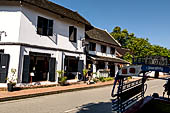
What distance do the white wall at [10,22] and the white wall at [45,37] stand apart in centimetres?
35

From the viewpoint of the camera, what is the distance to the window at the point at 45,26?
12078mm

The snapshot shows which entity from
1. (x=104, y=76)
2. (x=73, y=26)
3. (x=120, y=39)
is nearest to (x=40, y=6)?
(x=73, y=26)

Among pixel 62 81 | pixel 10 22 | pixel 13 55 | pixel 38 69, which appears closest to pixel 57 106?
pixel 13 55

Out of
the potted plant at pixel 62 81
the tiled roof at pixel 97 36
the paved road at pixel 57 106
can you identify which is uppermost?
the tiled roof at pixel 97 36

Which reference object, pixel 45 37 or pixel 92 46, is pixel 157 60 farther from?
pixel 92 46

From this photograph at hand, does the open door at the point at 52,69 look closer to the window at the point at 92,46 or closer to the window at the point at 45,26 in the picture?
the window at the point at 45,26

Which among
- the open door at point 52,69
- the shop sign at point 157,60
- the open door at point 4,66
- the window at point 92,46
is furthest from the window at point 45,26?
the shop sign at point 157,60

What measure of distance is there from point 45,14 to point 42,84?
237 inches

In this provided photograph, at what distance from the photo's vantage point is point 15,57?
10234 mm

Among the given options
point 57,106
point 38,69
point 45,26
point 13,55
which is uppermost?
point 45,26

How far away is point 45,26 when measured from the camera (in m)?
12.4

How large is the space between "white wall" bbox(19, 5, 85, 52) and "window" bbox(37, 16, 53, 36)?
0.33m

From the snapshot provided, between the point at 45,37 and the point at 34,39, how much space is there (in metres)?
1.07

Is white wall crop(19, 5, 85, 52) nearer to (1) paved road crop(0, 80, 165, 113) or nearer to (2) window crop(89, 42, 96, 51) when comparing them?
(2) window crop(89, 42, 96, 51)
